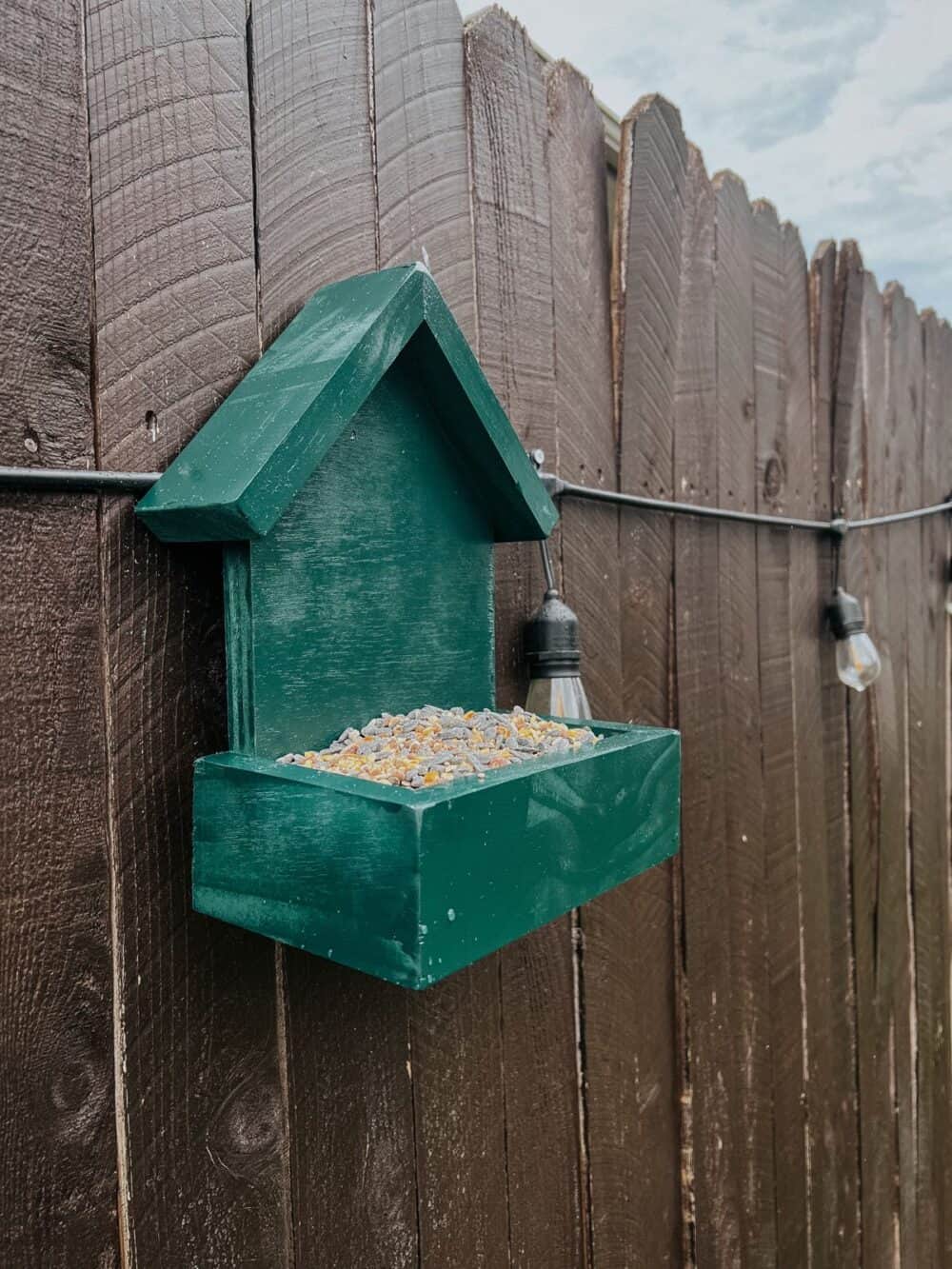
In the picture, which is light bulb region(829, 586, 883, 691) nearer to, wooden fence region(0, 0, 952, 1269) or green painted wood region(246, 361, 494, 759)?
wooden fence region(0, 0, 952, 1269)

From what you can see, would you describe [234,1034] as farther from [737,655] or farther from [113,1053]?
[737,655]

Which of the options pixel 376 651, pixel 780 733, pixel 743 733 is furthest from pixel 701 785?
pixel 376 651

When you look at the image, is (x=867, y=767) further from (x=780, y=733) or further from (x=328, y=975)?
(x=328, y=975)

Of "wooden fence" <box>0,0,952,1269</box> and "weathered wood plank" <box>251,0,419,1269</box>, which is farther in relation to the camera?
"weathered wood plank" <box>251,0,419,1269</box>

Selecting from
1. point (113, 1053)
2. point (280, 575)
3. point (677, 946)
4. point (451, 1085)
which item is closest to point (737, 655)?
point (677, 946)

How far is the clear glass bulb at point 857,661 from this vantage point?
5.62 feet

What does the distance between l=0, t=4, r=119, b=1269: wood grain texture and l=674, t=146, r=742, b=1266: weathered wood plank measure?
89 centimetres

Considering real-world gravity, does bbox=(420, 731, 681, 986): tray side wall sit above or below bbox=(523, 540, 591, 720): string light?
below

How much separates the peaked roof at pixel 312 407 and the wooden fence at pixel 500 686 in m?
0.05

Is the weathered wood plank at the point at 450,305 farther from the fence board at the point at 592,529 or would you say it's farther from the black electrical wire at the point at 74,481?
the black electrical wire at the point at 74,481

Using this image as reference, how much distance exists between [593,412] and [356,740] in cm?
65

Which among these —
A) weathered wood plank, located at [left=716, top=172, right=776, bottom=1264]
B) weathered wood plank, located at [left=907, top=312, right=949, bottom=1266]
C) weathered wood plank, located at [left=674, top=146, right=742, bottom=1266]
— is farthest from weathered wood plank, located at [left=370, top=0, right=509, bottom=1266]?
weathered wood plank, located at [left=907, top=312, right=949, bottom=1266]

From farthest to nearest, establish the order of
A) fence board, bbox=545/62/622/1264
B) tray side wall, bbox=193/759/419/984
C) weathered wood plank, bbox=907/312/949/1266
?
weathered wood plank, bbox=907/312/949/1266 → fence board, bbox=545/62/622/1264 → tray side wall, bbox=193/759/419/984

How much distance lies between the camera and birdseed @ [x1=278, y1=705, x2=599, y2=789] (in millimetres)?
699
